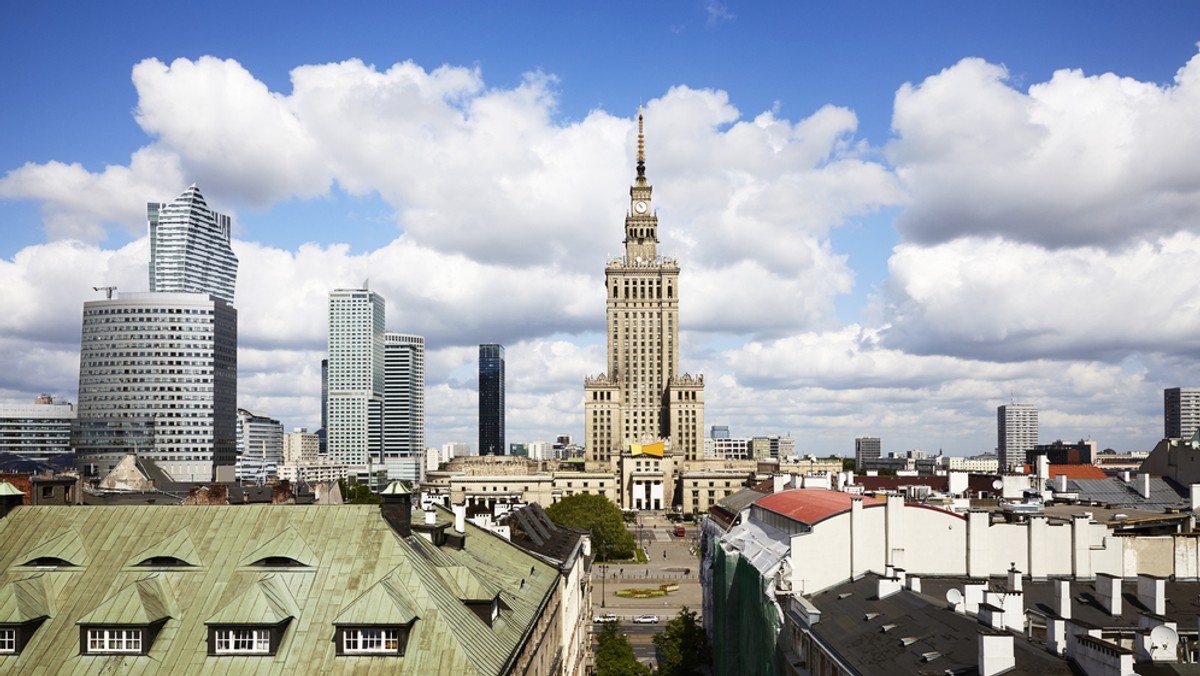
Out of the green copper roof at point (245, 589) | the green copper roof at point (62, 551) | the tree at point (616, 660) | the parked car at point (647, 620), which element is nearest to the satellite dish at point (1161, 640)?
the green copper roof at point (245, 589)

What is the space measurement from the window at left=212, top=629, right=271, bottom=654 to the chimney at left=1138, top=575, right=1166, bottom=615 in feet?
143

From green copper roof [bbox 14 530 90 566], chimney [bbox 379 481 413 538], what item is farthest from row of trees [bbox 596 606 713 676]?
green copper roof [bbox 14 530 90 566]

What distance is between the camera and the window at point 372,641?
44562 mm

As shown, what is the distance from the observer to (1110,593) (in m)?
56.2

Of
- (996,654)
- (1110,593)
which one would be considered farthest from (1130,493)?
(996,654)

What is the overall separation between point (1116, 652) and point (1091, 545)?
35.2 meters

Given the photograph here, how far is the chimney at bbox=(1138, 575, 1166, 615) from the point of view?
179 feet

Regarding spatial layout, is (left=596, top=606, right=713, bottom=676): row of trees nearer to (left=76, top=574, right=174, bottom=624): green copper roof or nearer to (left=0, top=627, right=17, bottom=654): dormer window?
(left=76, top=574, right=174, bottom=624): green copper roof

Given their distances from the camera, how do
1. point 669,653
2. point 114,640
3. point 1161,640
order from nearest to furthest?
1. point 1161,640
2. point 114,640
3. point 669,653

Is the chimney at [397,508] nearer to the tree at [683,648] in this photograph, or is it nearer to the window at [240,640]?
the window at [240,640]

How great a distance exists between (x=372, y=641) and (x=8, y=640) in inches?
633

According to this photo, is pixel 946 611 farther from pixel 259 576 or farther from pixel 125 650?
pixel 125 650

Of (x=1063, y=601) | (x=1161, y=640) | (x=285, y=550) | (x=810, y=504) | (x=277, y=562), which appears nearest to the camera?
(x=1161, y=640)

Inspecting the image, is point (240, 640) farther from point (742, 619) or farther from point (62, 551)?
point (742, 619)
